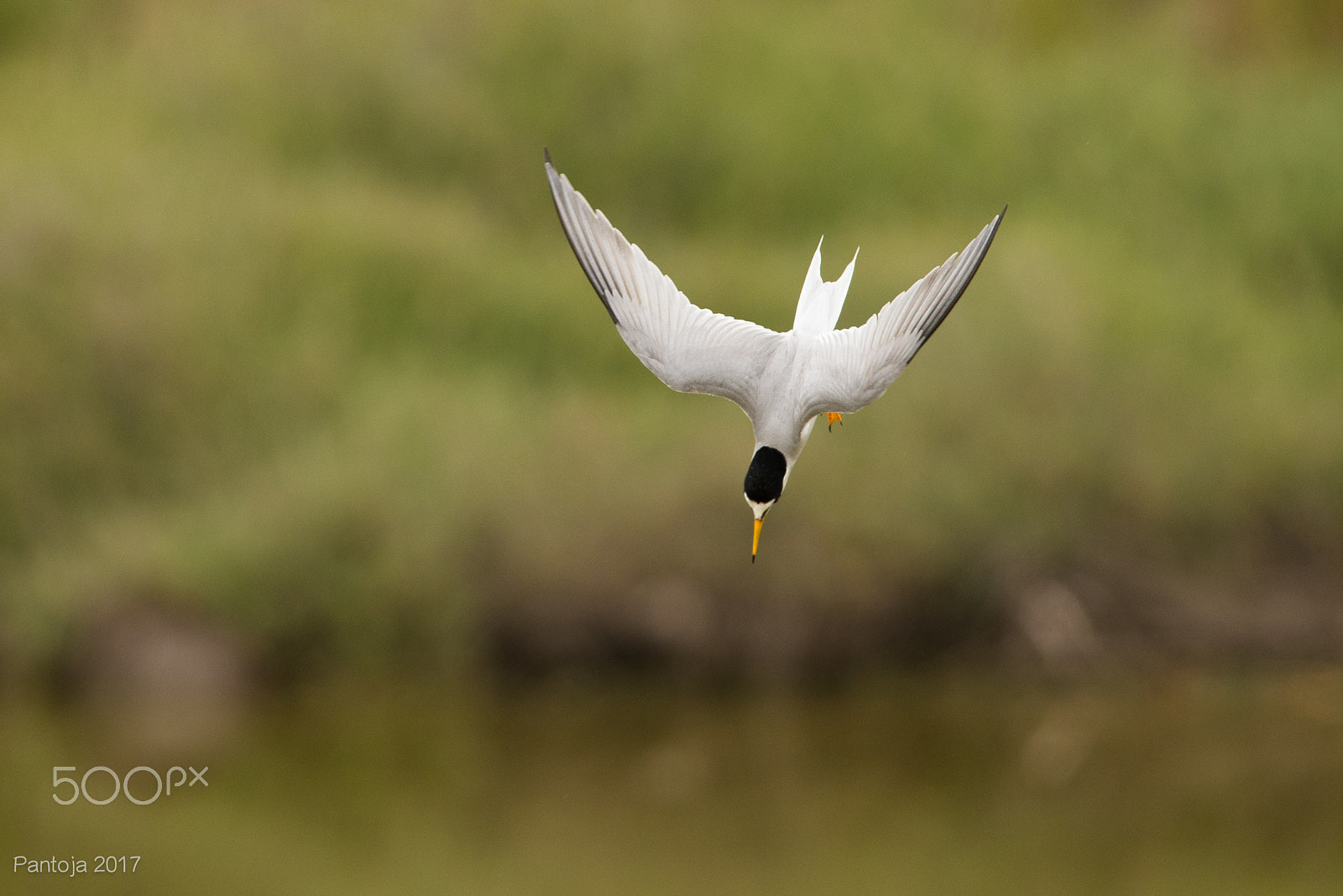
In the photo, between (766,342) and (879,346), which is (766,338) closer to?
(766,342)

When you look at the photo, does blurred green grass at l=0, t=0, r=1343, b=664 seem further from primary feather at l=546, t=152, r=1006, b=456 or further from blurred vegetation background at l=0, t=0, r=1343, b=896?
primary feather at l=546, t=152, r=1006, b=456

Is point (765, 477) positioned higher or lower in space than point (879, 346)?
lower

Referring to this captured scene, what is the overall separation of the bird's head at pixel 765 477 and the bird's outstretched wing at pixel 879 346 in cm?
10

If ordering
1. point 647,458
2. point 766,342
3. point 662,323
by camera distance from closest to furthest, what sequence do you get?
1. point 766,342
2. point 662,323
3. point 647,458

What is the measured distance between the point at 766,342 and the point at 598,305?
4.82m

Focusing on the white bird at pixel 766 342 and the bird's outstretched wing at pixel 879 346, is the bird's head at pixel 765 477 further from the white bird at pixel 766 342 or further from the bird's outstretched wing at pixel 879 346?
the bird's outstretched wing at pixel 879 346

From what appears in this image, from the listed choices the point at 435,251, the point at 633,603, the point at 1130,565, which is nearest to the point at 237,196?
the point at 435,251

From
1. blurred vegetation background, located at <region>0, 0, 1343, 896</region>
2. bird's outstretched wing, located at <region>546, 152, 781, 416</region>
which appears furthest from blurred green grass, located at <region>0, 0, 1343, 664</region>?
bird's outstretched wing, located at <region>546, 152, 781, 416</region>

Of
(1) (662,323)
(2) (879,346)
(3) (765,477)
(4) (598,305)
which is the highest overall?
(4) (598,305)

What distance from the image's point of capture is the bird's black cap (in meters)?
3.14

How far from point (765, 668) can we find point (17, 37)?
6.10 m

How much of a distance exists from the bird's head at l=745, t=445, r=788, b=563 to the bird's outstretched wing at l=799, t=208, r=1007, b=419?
4.0 inches

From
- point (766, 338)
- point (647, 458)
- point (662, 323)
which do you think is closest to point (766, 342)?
point (766, 338)

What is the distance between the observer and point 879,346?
121 inches
